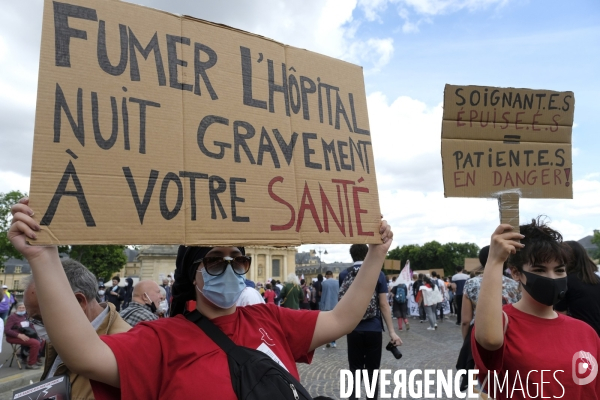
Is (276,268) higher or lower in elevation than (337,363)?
lower

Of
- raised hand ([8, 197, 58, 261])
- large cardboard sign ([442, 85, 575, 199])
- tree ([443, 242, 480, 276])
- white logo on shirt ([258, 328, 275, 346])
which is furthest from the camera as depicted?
tree ([443, 242, 480, 276])

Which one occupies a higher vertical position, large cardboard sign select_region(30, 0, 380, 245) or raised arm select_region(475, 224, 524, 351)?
large cardboard sign select_region(30, 0, 380, 245)

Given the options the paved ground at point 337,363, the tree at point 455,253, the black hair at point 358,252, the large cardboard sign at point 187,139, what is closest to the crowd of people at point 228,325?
the large cardboard sign at point 187,139

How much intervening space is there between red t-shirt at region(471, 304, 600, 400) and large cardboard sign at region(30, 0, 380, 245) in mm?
867

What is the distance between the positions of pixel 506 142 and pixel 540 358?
126 cm

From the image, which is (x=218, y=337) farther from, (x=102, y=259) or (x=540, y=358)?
(x=102, y=259)

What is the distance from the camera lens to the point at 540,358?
8.23 feet

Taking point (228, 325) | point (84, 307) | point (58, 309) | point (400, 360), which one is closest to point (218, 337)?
point (228, 325)

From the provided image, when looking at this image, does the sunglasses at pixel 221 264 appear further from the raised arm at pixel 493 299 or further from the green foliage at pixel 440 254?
the green foliage at pixel 440 254

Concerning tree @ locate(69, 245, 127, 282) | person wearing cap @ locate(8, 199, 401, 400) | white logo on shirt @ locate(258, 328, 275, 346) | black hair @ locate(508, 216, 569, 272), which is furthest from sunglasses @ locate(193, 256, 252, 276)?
tree @ locate(69, 245, 127, 282)

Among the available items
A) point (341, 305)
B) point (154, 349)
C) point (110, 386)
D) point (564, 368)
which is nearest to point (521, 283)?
point (564, 368)

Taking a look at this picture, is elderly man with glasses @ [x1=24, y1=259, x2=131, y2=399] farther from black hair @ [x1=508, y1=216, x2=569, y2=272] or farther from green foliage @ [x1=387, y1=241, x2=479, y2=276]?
green foliage @ [x1=387, y1=241, x2=479, y2=276]

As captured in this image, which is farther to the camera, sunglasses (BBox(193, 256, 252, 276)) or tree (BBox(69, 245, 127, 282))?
tree (BBox(69, 245, 127, 282))

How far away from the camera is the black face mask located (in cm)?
263
